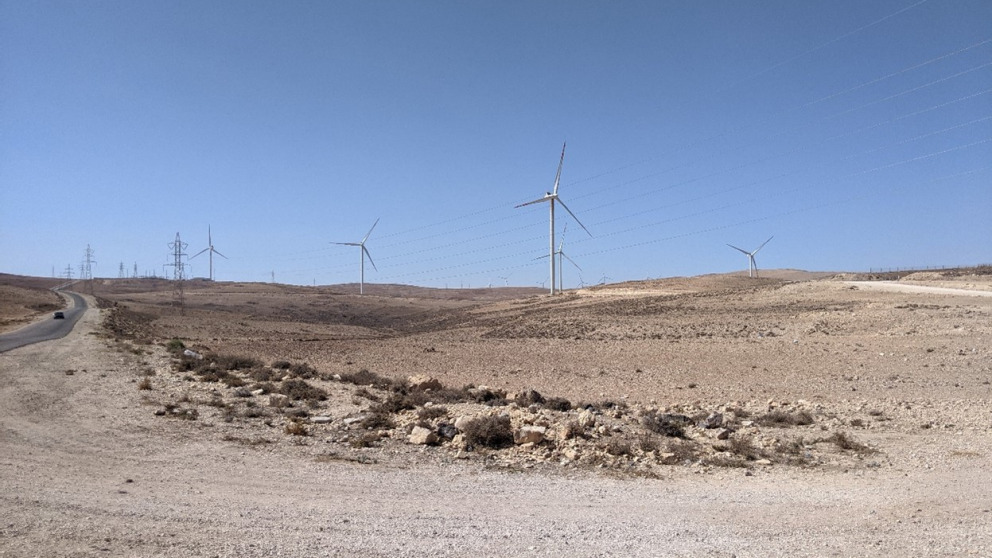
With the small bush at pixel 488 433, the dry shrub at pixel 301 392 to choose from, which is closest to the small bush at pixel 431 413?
the small bush at pixel 488 433

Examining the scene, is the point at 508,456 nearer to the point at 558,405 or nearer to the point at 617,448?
the point at 617,448

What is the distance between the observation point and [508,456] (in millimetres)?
13852

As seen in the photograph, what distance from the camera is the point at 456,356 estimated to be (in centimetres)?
3844

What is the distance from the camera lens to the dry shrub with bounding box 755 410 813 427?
1669 cm

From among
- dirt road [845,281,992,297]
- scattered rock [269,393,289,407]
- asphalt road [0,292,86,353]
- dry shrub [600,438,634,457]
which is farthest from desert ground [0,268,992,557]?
dirt road [845,281,992,297]

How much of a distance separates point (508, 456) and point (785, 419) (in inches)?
302

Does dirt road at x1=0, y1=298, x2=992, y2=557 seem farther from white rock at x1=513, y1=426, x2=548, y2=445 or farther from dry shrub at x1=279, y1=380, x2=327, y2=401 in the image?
dry shrub at x1=279, y1=380, x2=327, y2=401

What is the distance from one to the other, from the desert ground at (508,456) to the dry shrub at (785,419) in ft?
0.23

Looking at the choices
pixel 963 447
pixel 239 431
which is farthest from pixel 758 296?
pixel 239 431

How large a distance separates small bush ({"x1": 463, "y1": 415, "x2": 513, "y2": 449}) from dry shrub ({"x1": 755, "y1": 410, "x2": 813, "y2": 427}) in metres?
6.84

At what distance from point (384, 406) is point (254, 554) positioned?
10.8 m

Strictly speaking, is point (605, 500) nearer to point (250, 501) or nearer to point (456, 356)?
point (250, 501)

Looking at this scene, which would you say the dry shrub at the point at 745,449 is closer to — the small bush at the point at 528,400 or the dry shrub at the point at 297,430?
the small bush at the point at 528,400

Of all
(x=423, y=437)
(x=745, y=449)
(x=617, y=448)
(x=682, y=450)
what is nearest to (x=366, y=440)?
(x=423, y=437)
